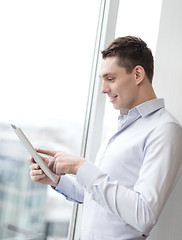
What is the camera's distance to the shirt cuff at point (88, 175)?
1.19 m

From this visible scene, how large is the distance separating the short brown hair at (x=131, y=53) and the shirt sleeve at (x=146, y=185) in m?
0.32

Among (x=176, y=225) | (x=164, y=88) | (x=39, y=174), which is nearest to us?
(x=39, y=174)

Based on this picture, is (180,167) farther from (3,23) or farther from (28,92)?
(3,23)

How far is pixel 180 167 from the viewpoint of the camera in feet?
4.15

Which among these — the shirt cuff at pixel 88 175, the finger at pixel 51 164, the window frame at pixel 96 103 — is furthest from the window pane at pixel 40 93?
the shirt cuff at pixel 88 175

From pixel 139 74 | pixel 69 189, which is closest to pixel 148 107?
pixel 139 74

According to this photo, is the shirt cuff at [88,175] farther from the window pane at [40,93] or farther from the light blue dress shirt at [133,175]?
the window pane at [40,93]

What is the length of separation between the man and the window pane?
0.22 m

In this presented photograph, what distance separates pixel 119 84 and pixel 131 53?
0.45 ft

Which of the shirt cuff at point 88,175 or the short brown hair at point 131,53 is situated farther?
the short brown hair at point 131,53

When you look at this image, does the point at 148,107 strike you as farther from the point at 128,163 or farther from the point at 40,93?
the point at 40,93

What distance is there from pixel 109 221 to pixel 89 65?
0.95 m

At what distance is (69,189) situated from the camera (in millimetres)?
1562

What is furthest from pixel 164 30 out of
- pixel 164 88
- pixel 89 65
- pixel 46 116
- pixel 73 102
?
pixel 46 116
